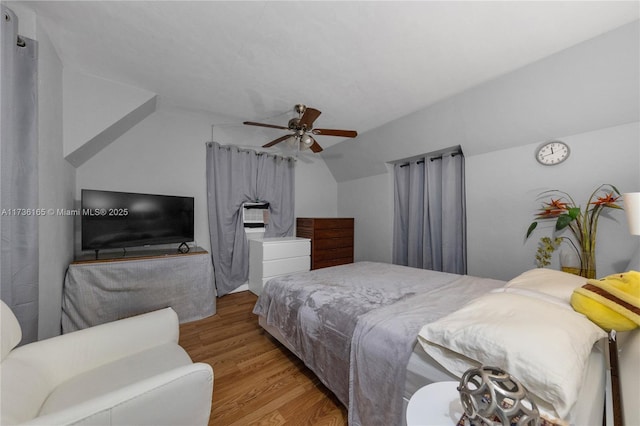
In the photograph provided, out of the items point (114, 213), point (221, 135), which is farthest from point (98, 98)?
point (221, 135)

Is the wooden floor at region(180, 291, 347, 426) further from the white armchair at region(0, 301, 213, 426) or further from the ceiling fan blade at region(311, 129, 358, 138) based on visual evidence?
the ceiling fan blade at region(311, 129, 358, 138)

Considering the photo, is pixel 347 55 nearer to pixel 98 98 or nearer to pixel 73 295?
pixel 98 98

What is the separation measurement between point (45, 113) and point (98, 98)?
2.10 ft

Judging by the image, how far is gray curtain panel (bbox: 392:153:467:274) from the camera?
3.03m

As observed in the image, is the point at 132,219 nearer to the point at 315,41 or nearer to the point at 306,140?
the point at 306,140

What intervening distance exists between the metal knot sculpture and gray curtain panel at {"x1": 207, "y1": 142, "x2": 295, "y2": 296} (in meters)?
3.29

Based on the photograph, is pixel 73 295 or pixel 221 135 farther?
pixel 221 135

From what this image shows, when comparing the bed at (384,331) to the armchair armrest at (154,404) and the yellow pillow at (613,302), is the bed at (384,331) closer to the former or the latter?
the yellow pillow at (613,302)

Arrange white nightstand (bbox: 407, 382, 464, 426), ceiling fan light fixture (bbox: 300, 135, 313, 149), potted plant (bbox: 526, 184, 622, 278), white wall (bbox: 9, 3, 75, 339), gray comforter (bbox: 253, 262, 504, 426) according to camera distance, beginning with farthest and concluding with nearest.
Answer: ceiling fan light fixture (bbox: 300, 135, 313, 149) < potted plant (bbox: 526, 184, 622, 278) < white wall (bbox: 9, 3, 75, 339) < gray comforter (bbox: 253, 262, 504, 426) < white nightstand (bbox: 407, 382, 464, 426)

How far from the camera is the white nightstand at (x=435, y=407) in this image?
2.13ft

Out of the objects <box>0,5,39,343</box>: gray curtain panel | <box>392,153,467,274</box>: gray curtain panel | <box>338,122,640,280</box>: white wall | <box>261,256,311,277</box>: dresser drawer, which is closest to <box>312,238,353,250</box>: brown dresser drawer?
<box>261,256,311,277</box>: dresser drawer

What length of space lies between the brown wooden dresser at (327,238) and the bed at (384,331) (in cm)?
182

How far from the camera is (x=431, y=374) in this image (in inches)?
36.5

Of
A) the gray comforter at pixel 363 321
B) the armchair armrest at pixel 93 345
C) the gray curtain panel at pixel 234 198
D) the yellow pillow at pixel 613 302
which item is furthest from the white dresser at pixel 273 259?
the yellow pillow at pixel 613 302
